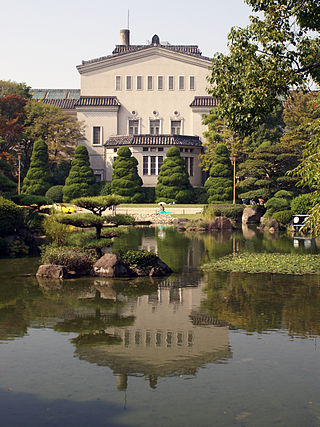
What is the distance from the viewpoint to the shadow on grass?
6.63 m

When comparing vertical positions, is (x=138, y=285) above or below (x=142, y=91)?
below

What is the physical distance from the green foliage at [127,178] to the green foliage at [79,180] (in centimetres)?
250

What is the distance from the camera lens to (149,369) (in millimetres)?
8547

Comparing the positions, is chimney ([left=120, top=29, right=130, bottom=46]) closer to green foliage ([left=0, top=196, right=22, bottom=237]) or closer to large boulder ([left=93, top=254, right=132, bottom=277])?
green foliage ([left=0, top=196, right=22, bottom=237])

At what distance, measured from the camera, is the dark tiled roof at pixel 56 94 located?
7631cm

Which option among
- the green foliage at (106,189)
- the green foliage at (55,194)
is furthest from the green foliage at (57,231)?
the green foliage at (106,189)

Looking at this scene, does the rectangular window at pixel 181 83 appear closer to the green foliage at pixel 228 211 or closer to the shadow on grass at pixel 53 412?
the green foliage at pixel 228 211

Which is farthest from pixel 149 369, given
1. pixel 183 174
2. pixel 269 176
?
pixel 183 174

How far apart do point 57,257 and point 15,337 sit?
7131 millimetres

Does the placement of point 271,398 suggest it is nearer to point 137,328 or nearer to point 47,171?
point 137,328

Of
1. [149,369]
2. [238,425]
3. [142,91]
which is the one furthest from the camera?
[142,91]

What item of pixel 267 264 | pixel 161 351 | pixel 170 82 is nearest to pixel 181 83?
pixel 170 82

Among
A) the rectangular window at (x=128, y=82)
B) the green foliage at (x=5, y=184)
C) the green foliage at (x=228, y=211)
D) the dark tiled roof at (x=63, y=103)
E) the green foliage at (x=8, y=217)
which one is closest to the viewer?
the green foliage at (x=8, y=217)

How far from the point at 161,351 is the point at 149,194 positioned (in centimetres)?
4534
